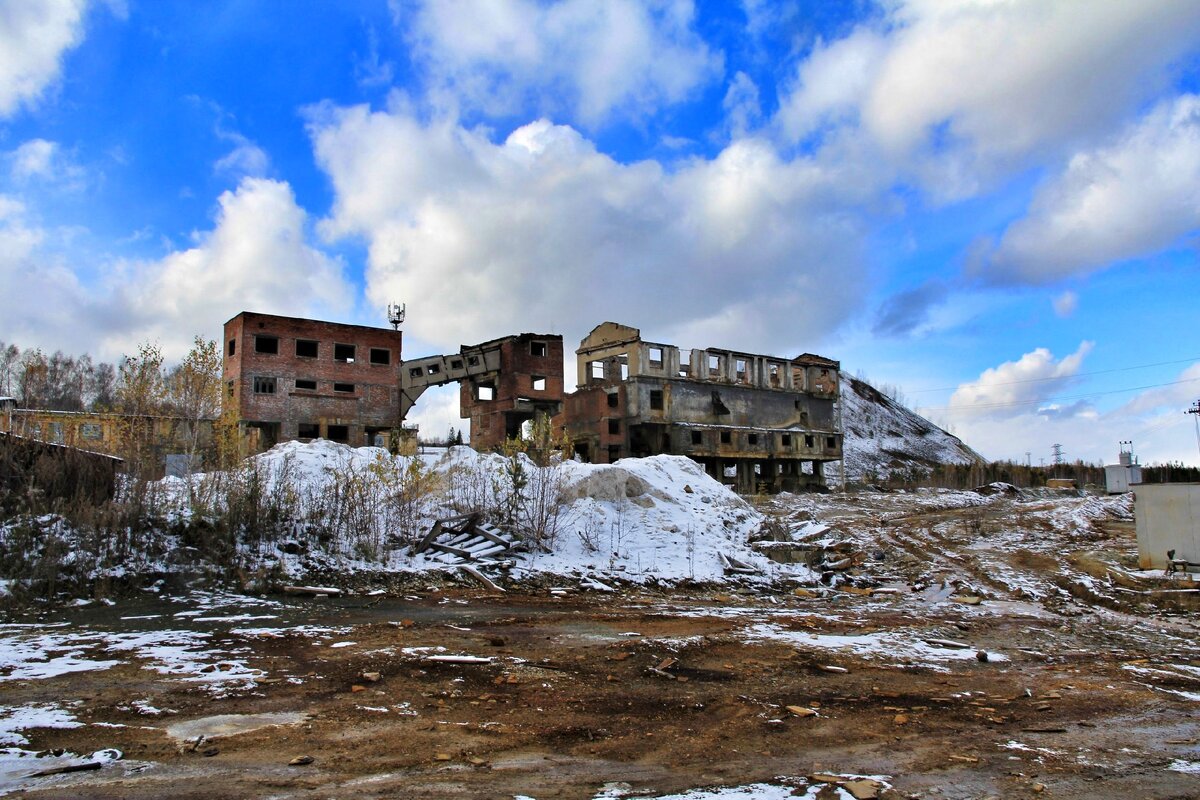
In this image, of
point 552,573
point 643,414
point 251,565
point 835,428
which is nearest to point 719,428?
point 643,414

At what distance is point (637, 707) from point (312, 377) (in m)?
33.7

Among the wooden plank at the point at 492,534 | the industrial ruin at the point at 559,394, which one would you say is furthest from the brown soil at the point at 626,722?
the industrial ruin at the point at 559,394

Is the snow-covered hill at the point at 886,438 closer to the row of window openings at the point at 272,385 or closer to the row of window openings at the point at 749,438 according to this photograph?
the row of window openings at the point at 749,438

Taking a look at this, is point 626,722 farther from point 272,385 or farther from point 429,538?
point 272,385

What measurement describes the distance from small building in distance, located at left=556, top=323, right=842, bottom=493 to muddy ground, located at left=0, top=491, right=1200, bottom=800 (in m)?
32.3

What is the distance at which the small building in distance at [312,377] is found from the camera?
35.8 meters

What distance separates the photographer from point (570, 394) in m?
48.2

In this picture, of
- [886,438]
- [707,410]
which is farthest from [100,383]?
[886,438]

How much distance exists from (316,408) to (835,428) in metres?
34.4

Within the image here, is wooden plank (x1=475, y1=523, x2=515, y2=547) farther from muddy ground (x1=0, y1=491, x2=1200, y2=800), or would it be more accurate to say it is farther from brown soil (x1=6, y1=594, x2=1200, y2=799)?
brown soil (x1=6, y1=594, x2=1200, y2=799)

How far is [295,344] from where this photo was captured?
37.1 metres

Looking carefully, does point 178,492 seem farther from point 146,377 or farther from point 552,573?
point 552,573

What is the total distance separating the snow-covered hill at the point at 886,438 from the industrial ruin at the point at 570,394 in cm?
2466

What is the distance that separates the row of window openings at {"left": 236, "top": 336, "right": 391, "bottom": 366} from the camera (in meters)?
36.3
